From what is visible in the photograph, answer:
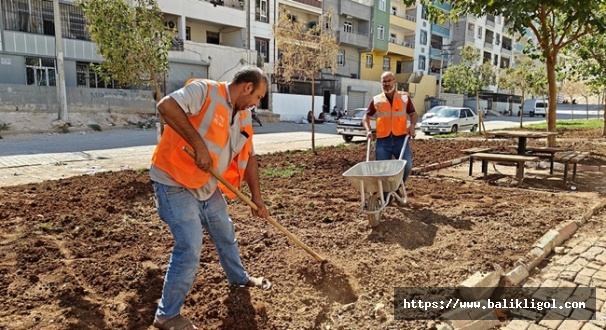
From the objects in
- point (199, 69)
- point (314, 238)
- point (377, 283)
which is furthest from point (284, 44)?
point (199, 69)

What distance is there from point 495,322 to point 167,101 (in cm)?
265

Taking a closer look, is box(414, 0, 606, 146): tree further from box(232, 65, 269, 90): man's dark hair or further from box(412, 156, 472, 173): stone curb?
box(232, 65, 269, 90): man's dark hair

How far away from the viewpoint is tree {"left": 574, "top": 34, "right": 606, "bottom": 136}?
44.2 ft

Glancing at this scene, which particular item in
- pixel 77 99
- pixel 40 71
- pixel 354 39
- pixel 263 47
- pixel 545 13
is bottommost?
pixel 77 99

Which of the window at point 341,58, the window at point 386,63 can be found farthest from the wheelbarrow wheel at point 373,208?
the window at point 386,63

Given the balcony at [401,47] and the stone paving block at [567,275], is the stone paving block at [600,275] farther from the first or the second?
the balcony at [401,47]

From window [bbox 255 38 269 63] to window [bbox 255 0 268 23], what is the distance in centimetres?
137

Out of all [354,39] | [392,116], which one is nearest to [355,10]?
[354,39]

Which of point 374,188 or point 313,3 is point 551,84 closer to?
point 374,188

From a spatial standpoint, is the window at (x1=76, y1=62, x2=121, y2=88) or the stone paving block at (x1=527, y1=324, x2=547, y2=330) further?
the window at (x1=76, y1=62, x2=121, y2=88)

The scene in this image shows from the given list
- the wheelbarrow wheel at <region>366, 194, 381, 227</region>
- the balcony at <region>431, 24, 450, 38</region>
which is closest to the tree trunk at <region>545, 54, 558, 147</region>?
the wheelbarrow wheel at <region>366, 194, 381, 227</region>

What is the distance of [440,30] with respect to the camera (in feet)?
161

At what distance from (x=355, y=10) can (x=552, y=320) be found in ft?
123

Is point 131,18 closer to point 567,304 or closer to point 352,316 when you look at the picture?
point 352,316
